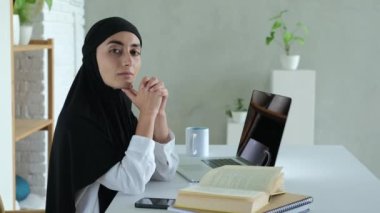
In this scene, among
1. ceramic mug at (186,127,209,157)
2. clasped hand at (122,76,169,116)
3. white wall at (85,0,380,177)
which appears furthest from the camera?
white wall at (85,0,380,177)

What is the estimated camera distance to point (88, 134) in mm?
1821

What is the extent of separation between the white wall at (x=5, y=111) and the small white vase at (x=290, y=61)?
2.54 m

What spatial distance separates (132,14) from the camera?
188 inches

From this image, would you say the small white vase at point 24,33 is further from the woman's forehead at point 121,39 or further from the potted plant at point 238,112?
the potted plant at point 238,112

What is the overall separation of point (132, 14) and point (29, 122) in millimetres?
1872

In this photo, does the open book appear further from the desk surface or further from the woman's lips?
the woman's lips

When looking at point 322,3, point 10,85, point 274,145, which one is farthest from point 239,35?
point 274,145

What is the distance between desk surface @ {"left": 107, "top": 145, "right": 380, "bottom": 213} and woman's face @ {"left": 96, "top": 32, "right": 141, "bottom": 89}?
1.13 ft

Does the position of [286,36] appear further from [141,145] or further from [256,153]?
[141,145]

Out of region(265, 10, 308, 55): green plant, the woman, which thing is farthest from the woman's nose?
region(265, 10, 308, 55): green plant

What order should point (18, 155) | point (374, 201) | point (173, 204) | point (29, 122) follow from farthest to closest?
point (18, 155) < point (29, 122) < point (374, 201) < point (173, 204)

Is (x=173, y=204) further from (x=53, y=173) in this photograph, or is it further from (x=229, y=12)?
(x=229, y=12)

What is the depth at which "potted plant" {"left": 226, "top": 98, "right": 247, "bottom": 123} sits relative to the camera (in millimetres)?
4566

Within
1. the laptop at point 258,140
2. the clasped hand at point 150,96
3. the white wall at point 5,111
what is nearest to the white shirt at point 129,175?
the clasped hand at point 150,96
